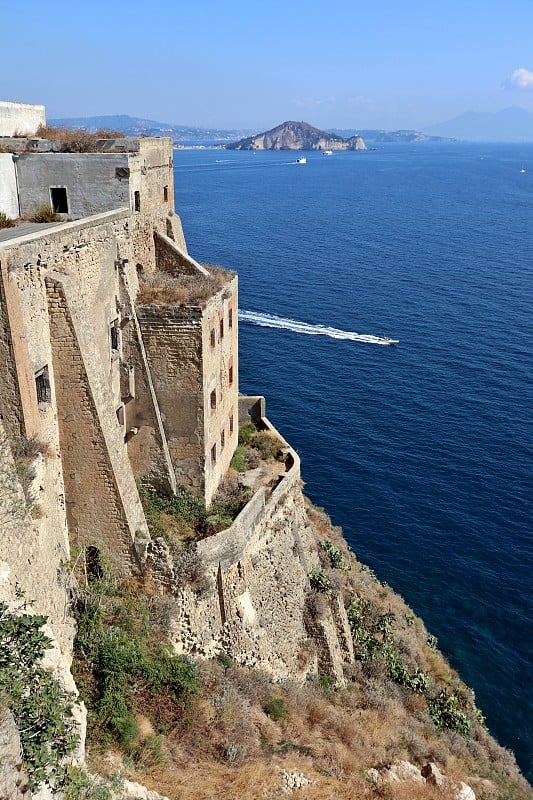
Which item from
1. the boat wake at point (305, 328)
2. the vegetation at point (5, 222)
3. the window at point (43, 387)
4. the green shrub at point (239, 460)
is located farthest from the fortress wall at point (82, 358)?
the boat wake at point (305, 328)

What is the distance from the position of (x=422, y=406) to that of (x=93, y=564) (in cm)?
4307

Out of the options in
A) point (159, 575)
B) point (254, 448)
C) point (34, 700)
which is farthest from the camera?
point (254, 448)

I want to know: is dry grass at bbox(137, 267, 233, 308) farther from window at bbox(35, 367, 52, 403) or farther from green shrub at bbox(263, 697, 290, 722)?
green shrub at bbox(263, 697, 290, 722)

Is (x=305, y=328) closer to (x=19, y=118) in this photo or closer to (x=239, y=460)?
(x=239, y=460)

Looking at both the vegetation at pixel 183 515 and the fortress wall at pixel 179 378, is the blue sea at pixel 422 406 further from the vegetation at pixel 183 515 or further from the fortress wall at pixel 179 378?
the fortress wall at pixel 179 378

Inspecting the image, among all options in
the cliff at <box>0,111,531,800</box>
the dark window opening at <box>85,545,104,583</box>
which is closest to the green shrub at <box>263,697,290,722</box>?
the cliff at <box>0,111,531,800</box>

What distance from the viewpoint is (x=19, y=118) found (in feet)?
91.0

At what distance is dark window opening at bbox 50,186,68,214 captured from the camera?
24.2 meters

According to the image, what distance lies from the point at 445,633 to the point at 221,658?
65.2 ft

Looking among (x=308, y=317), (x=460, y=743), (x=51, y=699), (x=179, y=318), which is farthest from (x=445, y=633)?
(x=308, y=317)

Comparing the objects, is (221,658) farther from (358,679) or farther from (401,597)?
(401,597)

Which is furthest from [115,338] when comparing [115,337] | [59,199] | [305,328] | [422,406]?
[305,328]

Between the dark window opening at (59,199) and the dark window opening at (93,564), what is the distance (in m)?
12.4

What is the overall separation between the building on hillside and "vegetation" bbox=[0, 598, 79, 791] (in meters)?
5.63
